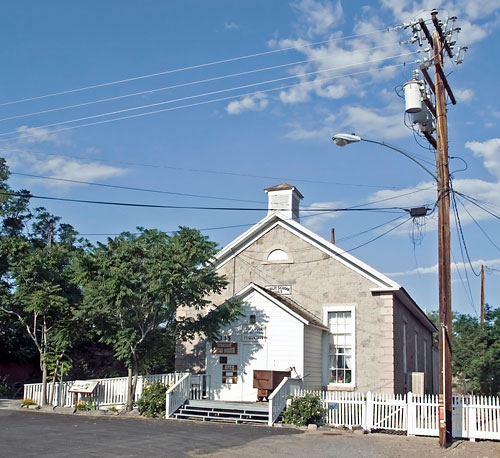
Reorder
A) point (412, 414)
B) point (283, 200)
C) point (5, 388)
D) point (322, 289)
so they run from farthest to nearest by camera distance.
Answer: point (5, 388), point (283, 200), point (322, 289), point (412, 414)

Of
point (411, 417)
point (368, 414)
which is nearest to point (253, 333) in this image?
point (368, 414)

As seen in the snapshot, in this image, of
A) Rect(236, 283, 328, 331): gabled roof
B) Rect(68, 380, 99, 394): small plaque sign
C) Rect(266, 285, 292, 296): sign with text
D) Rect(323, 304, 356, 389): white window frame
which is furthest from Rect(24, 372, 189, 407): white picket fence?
Rect(323, 304, 356, 389): white window frame

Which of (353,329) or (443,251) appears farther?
(353,329)

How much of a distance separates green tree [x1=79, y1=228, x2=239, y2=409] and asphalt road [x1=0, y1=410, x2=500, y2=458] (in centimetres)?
335

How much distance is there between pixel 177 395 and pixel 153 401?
0.81m

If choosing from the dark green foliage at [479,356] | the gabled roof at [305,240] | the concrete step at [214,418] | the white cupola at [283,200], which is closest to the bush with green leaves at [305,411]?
the concrete step at [214,418]

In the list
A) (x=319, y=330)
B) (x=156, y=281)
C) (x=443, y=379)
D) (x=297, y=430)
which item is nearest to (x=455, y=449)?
(x=443, y=379)

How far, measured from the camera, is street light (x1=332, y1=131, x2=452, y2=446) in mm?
15359

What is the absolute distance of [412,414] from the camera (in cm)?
1739

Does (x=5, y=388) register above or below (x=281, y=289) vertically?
below

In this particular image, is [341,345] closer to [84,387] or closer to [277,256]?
[277,256]

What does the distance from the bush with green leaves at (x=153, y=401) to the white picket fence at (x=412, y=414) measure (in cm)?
455

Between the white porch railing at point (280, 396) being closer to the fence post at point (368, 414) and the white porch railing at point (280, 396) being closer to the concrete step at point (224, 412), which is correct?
the concrete step at point (224, 412)

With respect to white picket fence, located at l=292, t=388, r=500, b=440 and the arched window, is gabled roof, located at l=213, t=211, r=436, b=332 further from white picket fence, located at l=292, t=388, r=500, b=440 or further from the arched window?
white picket fence, located at l=292, t=388, r=500, b=440
